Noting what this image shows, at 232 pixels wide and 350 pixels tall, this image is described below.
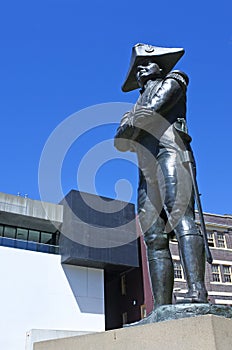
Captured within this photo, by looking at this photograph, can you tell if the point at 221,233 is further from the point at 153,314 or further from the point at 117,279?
the point at 153,314

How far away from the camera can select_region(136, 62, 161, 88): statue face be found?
450cm

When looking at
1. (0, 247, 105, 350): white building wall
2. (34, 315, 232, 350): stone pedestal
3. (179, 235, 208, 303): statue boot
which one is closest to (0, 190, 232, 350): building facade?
(0, 247, 105, 350): white building wall

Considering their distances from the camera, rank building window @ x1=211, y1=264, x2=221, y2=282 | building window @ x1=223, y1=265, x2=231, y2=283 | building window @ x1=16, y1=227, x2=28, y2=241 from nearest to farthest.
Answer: building window @ x1=211, y1=264, x2=221, y2=282 < building window @ x1=223, y1=265, x2=231, y2=283 < building window @ x1=16, y1=227, x2=28, y2=241

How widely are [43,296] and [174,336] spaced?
24472 millimetres

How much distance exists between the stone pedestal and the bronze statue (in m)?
0.45

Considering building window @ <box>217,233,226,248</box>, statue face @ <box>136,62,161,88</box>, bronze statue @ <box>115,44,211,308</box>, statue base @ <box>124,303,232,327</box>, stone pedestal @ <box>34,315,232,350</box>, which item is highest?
building window @ <box>217,233,226,248</box>

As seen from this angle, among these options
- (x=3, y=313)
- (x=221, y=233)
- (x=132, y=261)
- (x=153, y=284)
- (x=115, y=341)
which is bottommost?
(x=115, y=341)

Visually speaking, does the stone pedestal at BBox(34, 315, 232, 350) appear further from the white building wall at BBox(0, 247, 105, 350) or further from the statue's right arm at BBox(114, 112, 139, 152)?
the white building wall at BBox(0, 247, 105, 350)

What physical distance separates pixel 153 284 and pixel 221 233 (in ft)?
99.5

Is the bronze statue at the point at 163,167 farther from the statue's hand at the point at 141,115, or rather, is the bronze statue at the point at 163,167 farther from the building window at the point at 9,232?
the building window at the point at 9,232

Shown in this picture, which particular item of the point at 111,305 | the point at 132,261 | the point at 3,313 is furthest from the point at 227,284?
the point at 3,313

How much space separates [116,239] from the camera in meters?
28.3

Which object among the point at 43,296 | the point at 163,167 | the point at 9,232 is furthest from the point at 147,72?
the point at 9,232

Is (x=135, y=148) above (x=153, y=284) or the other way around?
above
